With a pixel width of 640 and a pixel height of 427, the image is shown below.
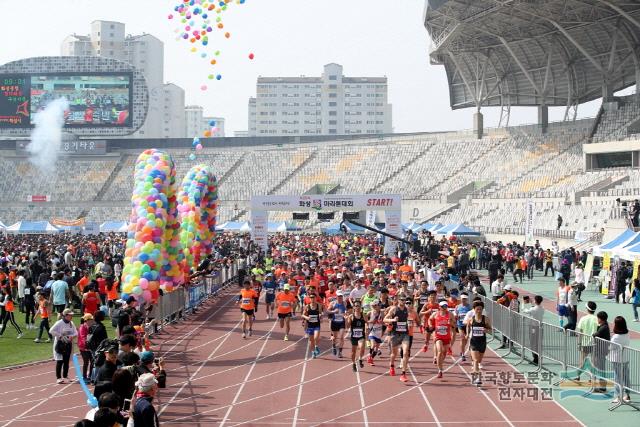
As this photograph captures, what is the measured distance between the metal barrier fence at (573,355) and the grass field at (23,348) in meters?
9.21

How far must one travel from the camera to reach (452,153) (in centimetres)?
7212

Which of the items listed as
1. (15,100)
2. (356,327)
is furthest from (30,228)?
(356,327)

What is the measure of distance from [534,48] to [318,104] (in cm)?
12417

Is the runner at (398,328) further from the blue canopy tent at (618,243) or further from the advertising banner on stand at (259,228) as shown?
the advertising banner on stand at (259,228)

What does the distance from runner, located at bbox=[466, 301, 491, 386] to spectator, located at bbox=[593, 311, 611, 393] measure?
6.63 ft

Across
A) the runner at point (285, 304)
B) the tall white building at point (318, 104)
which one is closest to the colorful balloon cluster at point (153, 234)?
the runner at point (285, 304)

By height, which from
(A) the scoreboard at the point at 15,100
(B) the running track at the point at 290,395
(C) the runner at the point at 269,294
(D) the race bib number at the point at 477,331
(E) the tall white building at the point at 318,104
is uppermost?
(E) the tall white building at the point at 318,104

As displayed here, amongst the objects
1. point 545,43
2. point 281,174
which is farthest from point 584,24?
point 281,174

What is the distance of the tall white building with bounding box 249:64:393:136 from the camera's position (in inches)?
7328

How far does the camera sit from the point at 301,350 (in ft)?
61.8

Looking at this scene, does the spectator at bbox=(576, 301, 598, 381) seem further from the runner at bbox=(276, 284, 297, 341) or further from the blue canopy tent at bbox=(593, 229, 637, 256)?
the blue canopy tent at bbox=(593, 229, 637, 256)

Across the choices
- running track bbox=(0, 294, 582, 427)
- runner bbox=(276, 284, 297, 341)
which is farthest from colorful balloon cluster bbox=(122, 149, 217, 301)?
runner bbox=(276, 284, 297, 341)

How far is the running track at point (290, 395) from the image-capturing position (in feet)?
40.8

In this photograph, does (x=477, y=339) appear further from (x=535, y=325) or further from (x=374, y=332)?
(x=374, y=332)
